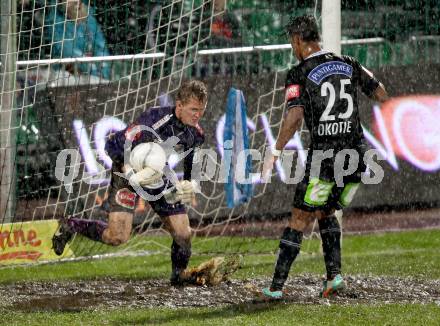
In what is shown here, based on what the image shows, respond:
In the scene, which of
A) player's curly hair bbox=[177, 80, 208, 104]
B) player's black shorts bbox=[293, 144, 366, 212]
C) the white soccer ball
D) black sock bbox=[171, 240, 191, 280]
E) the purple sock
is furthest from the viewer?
the purple sock

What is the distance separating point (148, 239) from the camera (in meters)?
12.0

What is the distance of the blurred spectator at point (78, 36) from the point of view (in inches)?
431

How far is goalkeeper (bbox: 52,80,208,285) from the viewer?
27.2 feet

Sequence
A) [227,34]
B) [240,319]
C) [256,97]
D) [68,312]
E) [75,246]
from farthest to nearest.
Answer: [227,34]
[256,97]
[75,246]
[68,312]
[240,319]

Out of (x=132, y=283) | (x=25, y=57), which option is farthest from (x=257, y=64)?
(x=132, y=283)

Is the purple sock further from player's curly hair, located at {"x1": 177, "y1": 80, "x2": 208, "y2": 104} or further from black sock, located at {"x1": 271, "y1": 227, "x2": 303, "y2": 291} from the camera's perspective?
black sock, located at {"x1": 271, "y1": 227, "x2": 303, "y2": 291}

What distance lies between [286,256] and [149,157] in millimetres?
1559

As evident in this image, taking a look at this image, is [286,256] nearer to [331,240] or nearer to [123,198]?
[331,240]

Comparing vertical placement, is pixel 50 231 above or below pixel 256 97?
below

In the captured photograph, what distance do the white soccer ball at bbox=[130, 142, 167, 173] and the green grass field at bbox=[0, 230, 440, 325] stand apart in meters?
1.25

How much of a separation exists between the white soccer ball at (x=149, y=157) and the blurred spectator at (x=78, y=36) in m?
2.75

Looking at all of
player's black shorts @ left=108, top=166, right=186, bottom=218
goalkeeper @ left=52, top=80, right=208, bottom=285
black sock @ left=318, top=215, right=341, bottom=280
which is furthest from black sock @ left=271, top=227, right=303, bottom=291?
player's black shorts @ left=108, top=166, right=186, bottom=218

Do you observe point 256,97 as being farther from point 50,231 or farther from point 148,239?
point 50,231

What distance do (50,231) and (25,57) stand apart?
2307 millimetres
